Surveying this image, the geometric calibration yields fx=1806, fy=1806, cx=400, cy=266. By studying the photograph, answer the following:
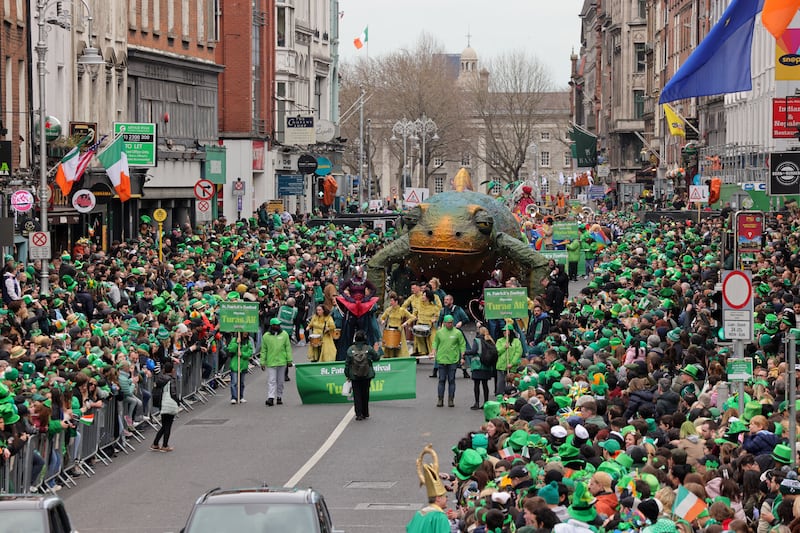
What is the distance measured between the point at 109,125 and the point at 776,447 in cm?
3857

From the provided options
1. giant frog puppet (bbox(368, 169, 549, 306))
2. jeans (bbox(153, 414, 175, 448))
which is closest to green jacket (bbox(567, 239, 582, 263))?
giant frog puppet (bbox(368, 169, 549, 306))

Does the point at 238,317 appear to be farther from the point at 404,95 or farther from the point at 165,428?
the point at 404,95

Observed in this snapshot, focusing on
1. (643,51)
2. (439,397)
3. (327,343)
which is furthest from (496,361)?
(643,51)

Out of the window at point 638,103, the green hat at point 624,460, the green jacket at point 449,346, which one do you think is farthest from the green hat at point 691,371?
the window at point 638,103

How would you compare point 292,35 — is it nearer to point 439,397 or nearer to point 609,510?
point 439,397

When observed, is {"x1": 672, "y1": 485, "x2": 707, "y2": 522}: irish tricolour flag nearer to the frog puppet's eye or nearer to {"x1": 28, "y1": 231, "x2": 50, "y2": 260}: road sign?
{"x1": 28, "y1": 231, "x2": 50, "y2": 260}: road sign

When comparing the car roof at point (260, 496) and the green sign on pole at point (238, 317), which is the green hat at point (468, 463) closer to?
the car roof at point (260, 496)

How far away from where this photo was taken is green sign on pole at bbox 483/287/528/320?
27328 millimetres

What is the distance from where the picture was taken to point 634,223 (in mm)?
61781

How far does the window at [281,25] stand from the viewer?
247 feet

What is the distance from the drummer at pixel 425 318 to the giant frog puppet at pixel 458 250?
2992 mm

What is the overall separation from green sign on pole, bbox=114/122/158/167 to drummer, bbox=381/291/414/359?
595 inches

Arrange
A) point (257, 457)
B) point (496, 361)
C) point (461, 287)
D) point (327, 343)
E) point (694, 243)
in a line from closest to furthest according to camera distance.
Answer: point (257, 457)
point (496, 361)
point (327, 343)
point (461, 287)
point (694, 243)

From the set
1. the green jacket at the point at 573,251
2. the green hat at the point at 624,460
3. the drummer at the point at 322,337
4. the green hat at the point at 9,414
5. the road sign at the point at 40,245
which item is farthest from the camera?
the green jacket at the point at 573,251
